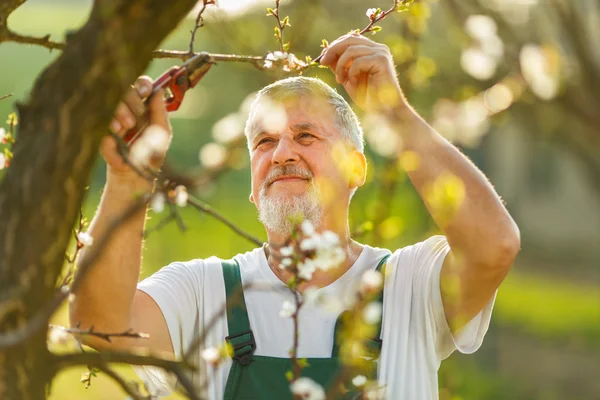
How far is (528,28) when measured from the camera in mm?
7098

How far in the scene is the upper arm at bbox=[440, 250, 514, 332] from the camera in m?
1.92

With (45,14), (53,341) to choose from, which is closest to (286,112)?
(53,341)

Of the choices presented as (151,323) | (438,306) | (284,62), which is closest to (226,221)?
(284,62)

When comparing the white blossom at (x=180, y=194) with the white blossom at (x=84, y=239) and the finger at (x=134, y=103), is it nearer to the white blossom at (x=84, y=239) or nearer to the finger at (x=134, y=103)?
the finger at (x=134, y=103)

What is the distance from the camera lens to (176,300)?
226cm

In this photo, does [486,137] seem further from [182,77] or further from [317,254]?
[317,254]

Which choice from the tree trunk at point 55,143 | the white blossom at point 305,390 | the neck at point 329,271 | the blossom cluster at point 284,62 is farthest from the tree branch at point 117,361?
the neck at point 329,271

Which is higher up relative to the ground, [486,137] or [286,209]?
[486,137]

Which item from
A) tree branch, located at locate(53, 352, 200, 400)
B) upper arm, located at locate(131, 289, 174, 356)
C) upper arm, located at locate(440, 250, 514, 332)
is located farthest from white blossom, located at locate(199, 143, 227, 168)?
upper arm, located at locate(131, 289, 174, 356)

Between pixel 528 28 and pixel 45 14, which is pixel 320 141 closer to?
pixel 528 28

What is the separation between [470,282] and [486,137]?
45.8ft

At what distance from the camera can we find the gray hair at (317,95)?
8.51ft

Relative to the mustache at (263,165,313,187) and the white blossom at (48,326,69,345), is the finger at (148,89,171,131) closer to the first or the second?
the white blossom at (48,326,69,345)

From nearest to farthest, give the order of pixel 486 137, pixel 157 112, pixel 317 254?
pixel 317 254 → pixel 157 112 → pixel 486 137
